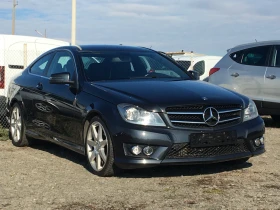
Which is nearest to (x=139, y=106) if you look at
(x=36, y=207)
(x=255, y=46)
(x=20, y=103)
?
(x=36, y=207)

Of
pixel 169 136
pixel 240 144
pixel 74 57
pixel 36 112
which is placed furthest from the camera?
pixel 36 112

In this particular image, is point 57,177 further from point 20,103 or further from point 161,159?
point 20,103

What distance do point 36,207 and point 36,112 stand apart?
296cm

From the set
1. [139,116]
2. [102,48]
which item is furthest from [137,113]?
[102,48]

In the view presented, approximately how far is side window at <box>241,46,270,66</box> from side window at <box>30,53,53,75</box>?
14.1 feet

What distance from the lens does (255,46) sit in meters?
10.5

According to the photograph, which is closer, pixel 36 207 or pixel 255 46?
pixel 36 207

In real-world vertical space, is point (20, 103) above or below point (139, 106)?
below

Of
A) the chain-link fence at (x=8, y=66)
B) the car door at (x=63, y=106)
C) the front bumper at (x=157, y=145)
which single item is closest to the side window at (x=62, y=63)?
the car door at (x=63, y=106)

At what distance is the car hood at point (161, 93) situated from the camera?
19.2 ft

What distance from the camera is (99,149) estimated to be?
6.14 m

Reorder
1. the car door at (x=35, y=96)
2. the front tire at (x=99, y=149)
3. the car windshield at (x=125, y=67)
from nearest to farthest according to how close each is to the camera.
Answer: the front tire at (x=99, y=149), the car windshield at (x=125, y=67), the car door at (x=35, y=96)

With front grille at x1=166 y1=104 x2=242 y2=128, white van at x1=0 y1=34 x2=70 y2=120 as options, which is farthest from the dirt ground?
white van at x1=0 y1=34 x2=70 y2=120

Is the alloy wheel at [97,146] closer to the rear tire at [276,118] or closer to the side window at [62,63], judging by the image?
the side window at [62,63]
